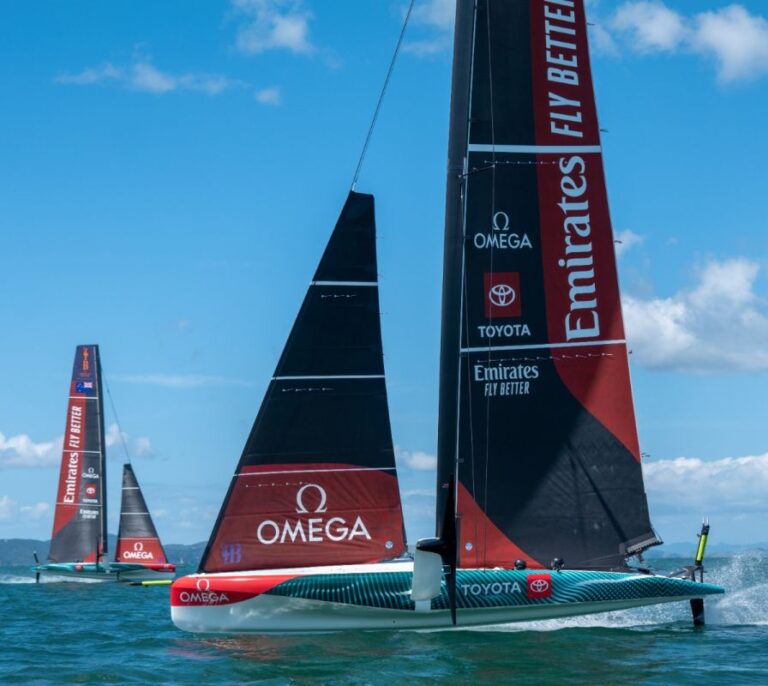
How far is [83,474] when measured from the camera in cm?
4878

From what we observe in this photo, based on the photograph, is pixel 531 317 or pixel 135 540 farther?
pixel 135 540

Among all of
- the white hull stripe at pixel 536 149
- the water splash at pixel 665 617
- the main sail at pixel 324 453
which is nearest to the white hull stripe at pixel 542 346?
the main sail at pixel 324 453

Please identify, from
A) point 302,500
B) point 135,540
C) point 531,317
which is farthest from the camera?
point 135,540

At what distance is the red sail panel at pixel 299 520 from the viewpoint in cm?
1873

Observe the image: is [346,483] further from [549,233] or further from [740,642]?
[740,642]

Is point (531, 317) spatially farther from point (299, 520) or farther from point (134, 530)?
point (134, 530)

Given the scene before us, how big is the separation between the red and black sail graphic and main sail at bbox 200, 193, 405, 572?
101 feet

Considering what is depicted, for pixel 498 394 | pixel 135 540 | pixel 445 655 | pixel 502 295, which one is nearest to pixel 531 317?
pixel 502 295

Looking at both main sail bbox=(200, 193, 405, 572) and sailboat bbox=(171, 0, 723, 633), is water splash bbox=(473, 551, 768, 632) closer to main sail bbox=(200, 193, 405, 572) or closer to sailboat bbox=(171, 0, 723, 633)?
sailboat bbox=(171, 0, 723, 633)

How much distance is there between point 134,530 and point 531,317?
3419 centimetres

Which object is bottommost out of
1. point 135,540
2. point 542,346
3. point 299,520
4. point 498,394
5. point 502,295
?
point 299,520

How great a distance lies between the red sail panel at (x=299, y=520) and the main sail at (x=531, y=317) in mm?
1350

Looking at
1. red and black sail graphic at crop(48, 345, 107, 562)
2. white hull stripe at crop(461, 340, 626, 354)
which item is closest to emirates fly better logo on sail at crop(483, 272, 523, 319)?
white hull stripe at crop(461, 340, 626, 354)

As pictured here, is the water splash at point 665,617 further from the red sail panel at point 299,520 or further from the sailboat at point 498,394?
the red sail panel at point 299,520
